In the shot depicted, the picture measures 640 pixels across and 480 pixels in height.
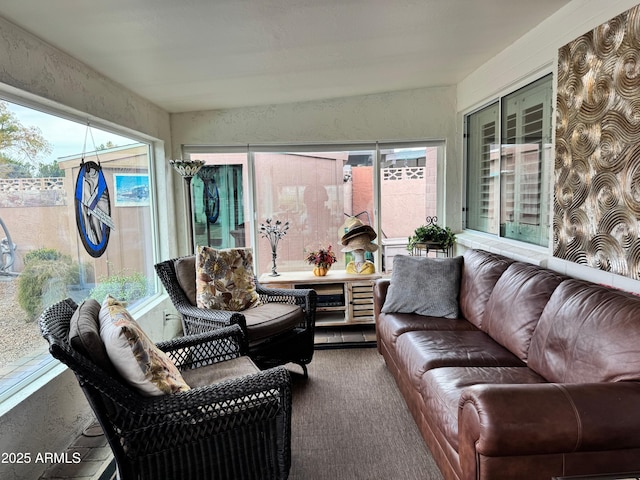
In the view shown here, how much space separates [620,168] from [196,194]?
11.6 feet

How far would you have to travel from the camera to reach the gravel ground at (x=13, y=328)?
2021mm

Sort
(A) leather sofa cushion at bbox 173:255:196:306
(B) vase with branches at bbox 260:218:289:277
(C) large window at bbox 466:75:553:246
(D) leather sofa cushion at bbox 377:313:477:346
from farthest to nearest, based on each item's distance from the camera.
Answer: (B) vase with branches at bbox 260:218:289:277
(A) leather sofa cushion at bbox 173:255:196:306
(C) large window at bbox 466:75:553:246
(D) leather sofa cushion at bbox 377:313:477:346

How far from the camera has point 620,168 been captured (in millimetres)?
2057

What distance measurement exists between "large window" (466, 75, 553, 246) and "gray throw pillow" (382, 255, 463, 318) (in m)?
0.59

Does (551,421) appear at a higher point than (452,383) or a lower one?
higher

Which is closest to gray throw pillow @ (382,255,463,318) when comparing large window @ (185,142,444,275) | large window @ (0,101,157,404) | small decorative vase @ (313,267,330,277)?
small decorative vase @ (313,267,330,277)

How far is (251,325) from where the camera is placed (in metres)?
2.88

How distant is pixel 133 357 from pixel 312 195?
3043 mm

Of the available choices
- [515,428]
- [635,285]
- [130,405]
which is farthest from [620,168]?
[130,405]

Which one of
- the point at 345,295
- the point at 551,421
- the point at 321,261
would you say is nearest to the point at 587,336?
the point at 551,421

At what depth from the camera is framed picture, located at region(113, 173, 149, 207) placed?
3.30m

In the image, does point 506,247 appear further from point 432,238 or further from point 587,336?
point 587,336

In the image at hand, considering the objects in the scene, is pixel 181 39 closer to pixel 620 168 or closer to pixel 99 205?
pixel 99 205

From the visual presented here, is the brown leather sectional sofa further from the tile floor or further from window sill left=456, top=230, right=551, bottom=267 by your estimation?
the tile floor
